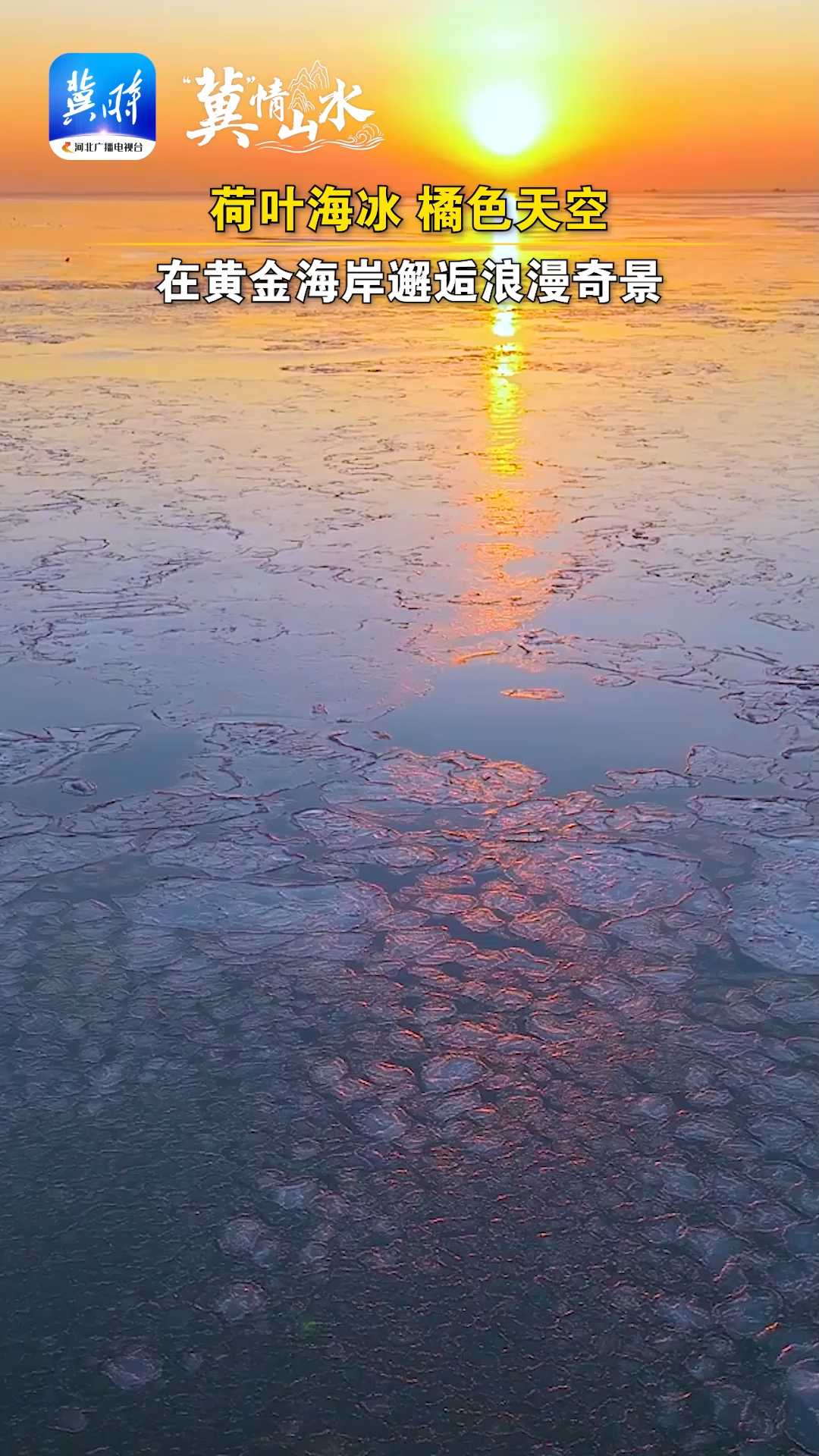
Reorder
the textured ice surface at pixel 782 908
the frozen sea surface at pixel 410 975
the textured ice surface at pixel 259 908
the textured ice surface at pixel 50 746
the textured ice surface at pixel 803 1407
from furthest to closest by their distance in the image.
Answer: the textured ice surface at pixel 50 746, the textured ice surface at pixel 259 908, the textured ice surface at pixel 782 908, the frozen sea surface at pixel 410 975, the textured ice surface at pixel 803 1407

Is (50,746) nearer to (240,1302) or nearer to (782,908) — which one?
(782,908)

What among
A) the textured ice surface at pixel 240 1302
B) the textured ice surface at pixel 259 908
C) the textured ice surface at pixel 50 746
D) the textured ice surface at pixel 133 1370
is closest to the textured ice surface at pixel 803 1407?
the textured ice surface at pixel 240 1302

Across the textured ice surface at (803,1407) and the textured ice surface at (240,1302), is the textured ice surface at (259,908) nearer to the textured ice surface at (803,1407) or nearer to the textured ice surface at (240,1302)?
the textured ice surface at (240,1302)

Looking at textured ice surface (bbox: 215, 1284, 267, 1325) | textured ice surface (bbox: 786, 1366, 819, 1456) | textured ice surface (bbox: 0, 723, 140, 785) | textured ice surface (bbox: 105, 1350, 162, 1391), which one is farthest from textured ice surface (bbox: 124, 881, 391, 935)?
textured ice surface (bbox: 786, 1366, 819, 1456)

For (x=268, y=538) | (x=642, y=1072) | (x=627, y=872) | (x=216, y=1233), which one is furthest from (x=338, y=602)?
(x=216, y=1233)

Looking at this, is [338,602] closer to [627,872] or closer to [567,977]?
[627,872]

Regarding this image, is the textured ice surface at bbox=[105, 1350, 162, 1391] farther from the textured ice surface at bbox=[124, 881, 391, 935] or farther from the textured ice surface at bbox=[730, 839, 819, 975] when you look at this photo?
the textured ice surface at bbox=[730, 839, 819, 975]

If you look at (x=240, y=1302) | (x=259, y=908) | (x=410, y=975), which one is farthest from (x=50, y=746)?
(x=240, y=1302)

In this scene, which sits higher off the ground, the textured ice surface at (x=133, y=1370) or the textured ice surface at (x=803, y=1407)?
the textured ice surface at (x=133, y=1370)
